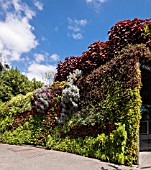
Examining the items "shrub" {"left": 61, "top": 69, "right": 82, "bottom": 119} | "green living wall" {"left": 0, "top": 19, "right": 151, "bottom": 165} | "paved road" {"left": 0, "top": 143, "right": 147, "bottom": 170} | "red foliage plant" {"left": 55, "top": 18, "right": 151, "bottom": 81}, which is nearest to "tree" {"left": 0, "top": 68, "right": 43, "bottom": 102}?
"green living wall" {"left": 0, "top": 19, "right": 151, "bottom": 165}

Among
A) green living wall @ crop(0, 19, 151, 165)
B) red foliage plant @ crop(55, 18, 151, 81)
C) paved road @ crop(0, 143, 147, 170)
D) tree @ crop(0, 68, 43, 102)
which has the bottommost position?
paved road @ crop(0, 143, 147, 170)

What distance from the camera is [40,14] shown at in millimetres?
8383

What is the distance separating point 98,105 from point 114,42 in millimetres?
2349

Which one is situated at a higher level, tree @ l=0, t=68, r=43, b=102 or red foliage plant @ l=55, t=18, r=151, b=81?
tree @ l=0, t=68, r=43, b=102

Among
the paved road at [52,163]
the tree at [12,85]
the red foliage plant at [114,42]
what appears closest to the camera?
the paved road at [52,163]

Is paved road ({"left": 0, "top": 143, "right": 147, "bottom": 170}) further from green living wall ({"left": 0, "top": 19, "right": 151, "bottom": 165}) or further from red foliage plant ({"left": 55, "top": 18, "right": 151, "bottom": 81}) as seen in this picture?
red foliage plant ({"left": 55, "top": 18, "right": 151, "bottom": 81})

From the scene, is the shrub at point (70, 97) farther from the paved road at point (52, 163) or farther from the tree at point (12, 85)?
the tree at point (12, 85)

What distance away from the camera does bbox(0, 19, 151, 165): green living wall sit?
579 centimetres

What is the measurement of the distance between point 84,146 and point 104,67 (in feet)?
8.76

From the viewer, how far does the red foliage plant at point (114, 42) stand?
6.80 m

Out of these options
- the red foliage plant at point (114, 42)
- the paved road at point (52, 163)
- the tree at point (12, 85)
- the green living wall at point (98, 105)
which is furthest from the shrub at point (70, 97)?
the tree at point (12, 85)

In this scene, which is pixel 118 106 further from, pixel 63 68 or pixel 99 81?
pixel 63 68

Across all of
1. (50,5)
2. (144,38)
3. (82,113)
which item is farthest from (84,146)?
(50,5)

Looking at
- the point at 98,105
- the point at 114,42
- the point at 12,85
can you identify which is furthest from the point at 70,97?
the point at 12,85
